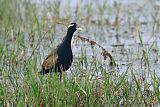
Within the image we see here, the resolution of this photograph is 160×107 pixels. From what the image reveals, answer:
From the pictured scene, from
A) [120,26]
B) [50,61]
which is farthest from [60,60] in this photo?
[120,26]

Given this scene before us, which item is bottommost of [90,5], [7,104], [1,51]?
[7,104]

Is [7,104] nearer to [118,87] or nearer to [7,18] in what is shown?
[118,87]

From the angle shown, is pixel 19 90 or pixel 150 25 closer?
pixel 19 90

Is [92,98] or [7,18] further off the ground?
[7,18]

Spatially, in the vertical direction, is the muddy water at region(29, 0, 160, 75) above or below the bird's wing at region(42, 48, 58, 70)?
above

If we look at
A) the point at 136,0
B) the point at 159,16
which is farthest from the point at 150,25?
the point at 136,0

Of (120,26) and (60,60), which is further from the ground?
(120,26)

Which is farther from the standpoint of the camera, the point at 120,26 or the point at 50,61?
the point at 120,26

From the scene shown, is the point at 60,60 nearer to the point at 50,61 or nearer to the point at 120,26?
the point at 50,61

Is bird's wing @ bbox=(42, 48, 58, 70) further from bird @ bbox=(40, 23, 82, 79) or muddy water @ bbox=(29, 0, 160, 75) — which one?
muddy water @ bbox=(29, 0, 160, 75)

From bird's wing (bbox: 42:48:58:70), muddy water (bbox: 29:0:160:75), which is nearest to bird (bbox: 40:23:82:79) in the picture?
bird's wing (bbox: 42:48:58:70)

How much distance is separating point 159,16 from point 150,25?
29 centimetres

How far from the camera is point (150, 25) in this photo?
1039cm

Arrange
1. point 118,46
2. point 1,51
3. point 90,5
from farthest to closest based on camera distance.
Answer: point 90,5, point 118,46, point 1,51
